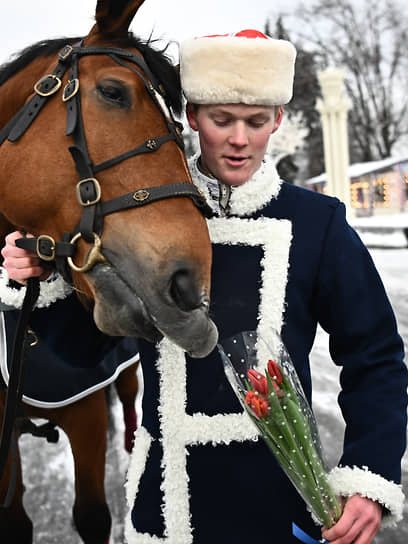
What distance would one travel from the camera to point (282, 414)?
3.65ft

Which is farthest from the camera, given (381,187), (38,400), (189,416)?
(381,187)

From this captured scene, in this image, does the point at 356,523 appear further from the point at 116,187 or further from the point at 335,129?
the point at 335,129

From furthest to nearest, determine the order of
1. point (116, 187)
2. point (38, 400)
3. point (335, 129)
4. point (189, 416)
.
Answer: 1. point (335, 129)
2. point (38, 400)
3. point (189, 416)
4. point (116, 187)

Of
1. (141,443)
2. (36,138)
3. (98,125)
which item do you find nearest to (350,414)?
(141,443)

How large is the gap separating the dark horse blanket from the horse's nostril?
22.9 inches

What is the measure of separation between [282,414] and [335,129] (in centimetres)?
1662

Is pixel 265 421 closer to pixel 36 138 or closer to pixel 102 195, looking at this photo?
pixel 102 195

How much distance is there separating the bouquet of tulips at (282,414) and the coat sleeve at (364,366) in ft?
0.36

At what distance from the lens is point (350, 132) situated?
95.8ft

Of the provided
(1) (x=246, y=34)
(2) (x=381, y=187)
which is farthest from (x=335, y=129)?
(1) (x=246, y=34)

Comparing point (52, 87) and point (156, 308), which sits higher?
point (52, 87)

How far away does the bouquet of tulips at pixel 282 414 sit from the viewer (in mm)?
1116

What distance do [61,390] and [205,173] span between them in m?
1.05

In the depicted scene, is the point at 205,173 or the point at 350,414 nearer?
the point at 350,414
